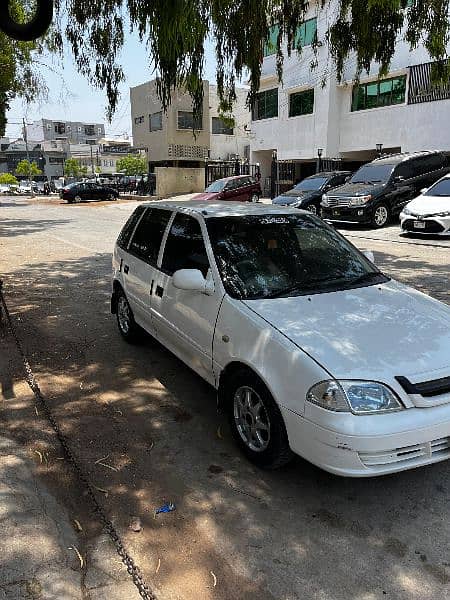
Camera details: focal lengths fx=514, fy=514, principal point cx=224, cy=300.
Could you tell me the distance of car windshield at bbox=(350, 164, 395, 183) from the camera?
53.6 feet

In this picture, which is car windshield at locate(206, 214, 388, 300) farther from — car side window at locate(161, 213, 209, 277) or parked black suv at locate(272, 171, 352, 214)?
parked black suv at locate(272, 171, 352, 214)

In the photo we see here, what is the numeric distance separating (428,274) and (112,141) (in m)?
106

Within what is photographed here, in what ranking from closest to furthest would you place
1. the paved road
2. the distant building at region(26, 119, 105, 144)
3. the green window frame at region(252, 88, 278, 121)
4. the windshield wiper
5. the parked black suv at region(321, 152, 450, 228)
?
1. the paved road
2. the windshield wiper
3. the parked black suv at region(321, 152, 450, 228)
4. the green window frame at region(252, 88, 278, 121)
5. the distant building at region(26, 119, 105, 144)

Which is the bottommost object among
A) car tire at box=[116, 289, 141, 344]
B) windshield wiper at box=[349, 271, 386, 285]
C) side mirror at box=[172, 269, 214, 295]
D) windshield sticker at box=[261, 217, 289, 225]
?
car tire at box=[116, 289, 141, 344]

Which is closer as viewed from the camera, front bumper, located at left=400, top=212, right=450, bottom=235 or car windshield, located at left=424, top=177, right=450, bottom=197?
front bumper, located at left=400, top=212, right=450, bottom=235

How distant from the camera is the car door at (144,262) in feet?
15.9

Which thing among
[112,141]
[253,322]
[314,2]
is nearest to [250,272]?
[253,322]

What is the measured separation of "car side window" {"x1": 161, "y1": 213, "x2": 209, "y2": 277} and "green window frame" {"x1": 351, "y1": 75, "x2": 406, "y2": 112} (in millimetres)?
22546

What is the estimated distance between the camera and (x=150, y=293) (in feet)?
15.7

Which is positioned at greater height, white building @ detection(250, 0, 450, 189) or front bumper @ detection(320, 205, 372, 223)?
white building @ detection(250, 0, 450, 189)

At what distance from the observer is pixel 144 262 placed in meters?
5.01

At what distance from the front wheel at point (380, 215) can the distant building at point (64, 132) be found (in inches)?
3727

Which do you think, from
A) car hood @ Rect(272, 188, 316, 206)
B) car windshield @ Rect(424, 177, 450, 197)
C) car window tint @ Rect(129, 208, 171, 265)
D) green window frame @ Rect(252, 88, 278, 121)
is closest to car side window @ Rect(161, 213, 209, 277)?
car window tint @ Rect(129, 208, 171, 265)

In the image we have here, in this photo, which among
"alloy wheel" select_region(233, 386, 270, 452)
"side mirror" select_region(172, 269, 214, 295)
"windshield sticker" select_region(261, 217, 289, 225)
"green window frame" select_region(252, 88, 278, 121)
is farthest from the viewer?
"green window frame" select_region(252, 88, 278, 121)
